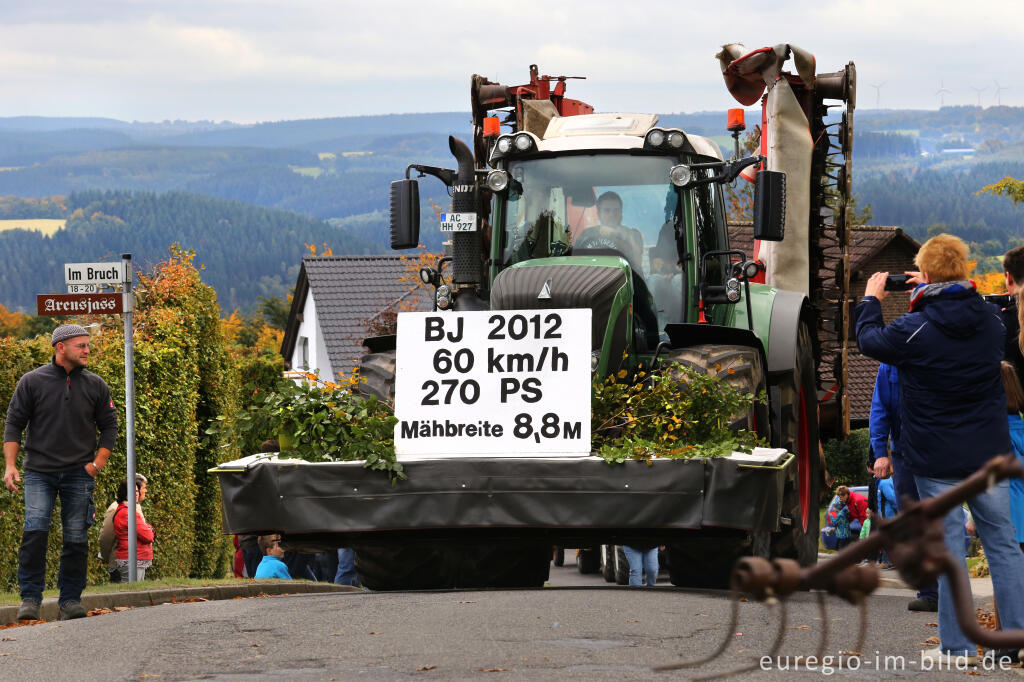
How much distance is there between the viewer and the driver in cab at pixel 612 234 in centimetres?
990

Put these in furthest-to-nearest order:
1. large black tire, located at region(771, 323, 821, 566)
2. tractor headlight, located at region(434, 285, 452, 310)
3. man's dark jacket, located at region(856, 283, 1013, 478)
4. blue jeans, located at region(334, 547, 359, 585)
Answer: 1. blue jeans, located at region(334, 547, 359, 585)
2. tractor headlight, located at region(434, 285, 452, 310)
3. large black tire, located at region(771, 323, 821, 566)
4. man's dark jacket, located at region(856, 283, 1013, 478)

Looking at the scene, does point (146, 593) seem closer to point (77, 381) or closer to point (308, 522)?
point (77, 381)

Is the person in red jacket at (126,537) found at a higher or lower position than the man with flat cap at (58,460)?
lower

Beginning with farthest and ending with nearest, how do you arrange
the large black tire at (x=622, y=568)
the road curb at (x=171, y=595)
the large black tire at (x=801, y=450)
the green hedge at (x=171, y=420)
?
1. the large black tire at (x=622, y=568)
2. the green hedge at (x=171, y=420)
3. the road curb at (x=171, y=595)
4. the large black tire at (x=801, y=450)

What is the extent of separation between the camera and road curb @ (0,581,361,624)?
10258mm

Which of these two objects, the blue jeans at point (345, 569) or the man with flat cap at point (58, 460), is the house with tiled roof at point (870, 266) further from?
the man with flat cap at point (58, 460)

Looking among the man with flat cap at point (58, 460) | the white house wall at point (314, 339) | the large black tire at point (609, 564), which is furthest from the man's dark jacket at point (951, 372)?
the white house wall at point (314, 339)

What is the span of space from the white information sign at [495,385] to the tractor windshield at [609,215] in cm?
157

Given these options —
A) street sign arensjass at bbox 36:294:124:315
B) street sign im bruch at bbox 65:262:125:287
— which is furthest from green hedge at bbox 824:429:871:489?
street sign arensjass at bbox 36:294:124:315

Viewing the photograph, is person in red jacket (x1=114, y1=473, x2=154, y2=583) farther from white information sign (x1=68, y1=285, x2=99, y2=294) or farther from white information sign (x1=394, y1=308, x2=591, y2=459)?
white information sign (x1=394, y1=308, x2=591, y2=459)

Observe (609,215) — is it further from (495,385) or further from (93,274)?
(93,274)

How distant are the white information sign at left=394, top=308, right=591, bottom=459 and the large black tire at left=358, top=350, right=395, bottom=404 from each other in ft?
2.11

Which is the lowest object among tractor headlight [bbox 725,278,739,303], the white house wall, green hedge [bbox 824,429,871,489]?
green hedge [bbox 824,429,871,489]

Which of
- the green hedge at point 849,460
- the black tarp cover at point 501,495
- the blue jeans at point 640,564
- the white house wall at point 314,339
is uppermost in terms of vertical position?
the black tarp cover at point 501,495
